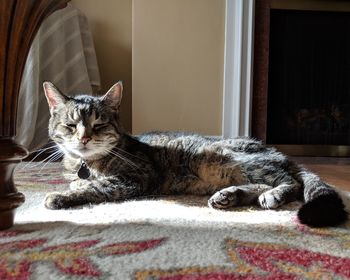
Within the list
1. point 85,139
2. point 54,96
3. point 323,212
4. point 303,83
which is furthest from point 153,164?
point 303,83

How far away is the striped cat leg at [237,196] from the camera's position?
1.11 meters

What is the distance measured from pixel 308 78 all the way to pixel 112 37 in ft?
4.45

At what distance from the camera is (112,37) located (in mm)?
2887

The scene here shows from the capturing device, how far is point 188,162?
137 cm

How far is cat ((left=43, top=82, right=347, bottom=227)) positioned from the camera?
120cm

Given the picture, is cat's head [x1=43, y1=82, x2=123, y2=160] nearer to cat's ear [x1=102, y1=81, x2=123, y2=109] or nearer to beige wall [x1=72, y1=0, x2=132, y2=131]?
cat's ear [x1=102, y1=81, x2=123, y2=109]

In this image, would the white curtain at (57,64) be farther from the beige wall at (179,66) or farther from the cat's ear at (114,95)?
the cat's ear at (114,95)

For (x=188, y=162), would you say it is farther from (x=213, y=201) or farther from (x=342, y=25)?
(x=342, y=25)

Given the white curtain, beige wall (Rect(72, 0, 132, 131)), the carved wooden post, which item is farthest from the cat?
beige wall (Rect(72, 0, 132, 131))

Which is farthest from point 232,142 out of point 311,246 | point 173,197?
point 311,246

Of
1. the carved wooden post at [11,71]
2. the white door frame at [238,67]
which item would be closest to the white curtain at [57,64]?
the white door frame at [238,67]

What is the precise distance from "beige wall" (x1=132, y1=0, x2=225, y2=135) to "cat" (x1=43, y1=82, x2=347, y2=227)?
4.18 feet

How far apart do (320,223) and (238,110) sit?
1.81m

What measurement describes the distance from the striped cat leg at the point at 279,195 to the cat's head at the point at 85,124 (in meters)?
0.51
